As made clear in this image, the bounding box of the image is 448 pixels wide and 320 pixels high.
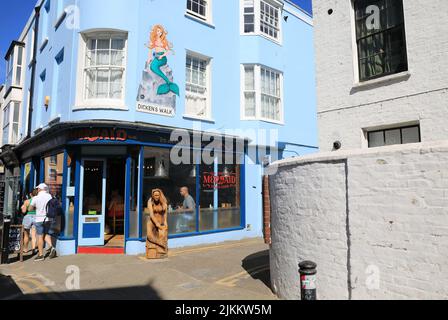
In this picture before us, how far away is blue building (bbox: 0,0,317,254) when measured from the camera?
938 centimetres

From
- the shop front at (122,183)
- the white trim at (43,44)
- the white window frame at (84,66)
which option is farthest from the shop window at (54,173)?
the white trim at (43,44)

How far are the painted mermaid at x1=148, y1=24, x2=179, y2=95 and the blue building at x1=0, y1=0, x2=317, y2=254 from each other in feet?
0.12

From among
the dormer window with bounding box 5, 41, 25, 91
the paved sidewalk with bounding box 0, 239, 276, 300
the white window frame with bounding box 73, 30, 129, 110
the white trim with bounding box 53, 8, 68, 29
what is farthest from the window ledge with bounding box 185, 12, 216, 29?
the dormer window with bounding box 5, 41, 25, 91

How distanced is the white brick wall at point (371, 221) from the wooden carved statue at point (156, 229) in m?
4.24

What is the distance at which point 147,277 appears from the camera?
6.79m

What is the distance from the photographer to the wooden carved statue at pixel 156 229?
852cm

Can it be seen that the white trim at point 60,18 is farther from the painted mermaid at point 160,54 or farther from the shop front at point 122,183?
the shop front at point 122,183

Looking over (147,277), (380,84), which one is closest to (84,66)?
(147,277)

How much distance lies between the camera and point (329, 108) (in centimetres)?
720

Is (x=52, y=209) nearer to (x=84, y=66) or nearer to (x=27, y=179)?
(x=84, y=66)

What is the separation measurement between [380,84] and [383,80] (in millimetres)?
96

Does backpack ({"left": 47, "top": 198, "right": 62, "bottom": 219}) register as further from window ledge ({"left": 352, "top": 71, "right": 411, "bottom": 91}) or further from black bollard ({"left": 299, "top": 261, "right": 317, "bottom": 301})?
window ledge ({"left": 352, "top": 71, "right": 411, "bottom": 91})

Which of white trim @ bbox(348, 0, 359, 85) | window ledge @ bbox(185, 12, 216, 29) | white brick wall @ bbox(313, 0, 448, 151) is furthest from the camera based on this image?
window ledge @ bbox(185, 12, 216, 29)

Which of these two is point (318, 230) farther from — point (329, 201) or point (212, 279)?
point (212, 279)
